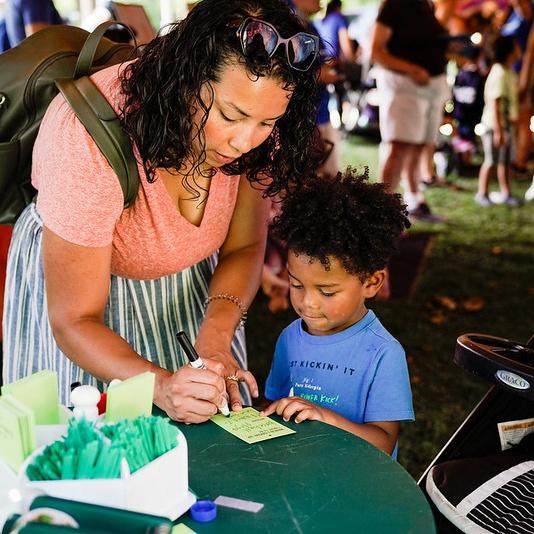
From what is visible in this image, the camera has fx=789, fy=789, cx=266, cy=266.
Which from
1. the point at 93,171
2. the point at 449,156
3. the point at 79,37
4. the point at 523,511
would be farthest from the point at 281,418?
the point at 449,156

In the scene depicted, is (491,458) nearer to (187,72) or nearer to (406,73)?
(187,72)

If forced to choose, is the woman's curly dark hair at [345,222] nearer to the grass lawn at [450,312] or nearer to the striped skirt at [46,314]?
the striped skirt at [46,314]

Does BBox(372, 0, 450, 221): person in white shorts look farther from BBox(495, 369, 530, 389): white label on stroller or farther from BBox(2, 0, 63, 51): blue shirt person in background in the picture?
BBox(495, 369, 530, 389): white label on stroller

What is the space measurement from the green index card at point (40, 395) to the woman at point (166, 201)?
0.32 meters

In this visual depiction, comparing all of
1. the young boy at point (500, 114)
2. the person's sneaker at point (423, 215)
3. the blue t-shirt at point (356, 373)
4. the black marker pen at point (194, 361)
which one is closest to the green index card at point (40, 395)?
the black marker pen at point (194, 361)

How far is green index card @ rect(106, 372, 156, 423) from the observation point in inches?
43.4

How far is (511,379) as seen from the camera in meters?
1.59

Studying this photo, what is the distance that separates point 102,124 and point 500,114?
19.4 ft

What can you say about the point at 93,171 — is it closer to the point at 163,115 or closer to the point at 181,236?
the point at 163,115

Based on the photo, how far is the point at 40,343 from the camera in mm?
1897

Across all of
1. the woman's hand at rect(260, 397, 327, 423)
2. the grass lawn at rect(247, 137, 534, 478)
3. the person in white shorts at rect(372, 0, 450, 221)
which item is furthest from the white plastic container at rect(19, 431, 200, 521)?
the person in white shorts at rect(372, 0, 450, 221)

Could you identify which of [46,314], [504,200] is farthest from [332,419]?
[504,200]

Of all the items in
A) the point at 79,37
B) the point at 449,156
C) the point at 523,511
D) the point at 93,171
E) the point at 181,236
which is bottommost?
the point at 449,156

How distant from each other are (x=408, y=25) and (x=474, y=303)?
7.41ft
